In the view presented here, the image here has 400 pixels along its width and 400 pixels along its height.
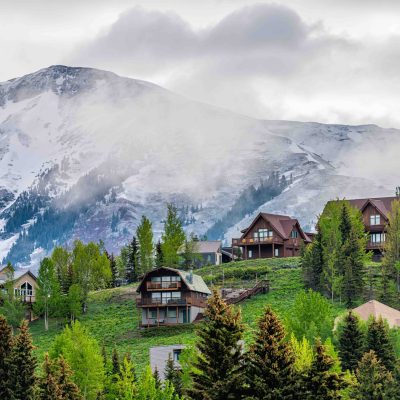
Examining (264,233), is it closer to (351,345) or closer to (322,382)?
(351,345)

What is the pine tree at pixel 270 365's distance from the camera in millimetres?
62219

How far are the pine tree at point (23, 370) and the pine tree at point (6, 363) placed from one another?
36cm

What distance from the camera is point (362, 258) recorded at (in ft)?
423

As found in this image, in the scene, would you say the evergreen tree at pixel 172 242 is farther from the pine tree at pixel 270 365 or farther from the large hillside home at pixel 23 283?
the pine tree at pixel 270 365

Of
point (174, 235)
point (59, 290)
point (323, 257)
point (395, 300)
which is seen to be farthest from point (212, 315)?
point (174, 235)

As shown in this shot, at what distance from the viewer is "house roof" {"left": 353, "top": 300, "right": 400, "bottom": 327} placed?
356 ft

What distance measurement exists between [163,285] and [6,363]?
51.4m

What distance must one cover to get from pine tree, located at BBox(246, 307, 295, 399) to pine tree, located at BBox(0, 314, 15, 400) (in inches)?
968

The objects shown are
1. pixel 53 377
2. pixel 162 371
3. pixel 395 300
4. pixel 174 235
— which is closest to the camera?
pixel 53 377

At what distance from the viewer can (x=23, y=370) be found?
8169 centimetres

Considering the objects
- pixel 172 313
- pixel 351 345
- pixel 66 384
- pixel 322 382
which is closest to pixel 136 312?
pixel 172 313

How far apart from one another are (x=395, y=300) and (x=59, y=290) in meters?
42.6

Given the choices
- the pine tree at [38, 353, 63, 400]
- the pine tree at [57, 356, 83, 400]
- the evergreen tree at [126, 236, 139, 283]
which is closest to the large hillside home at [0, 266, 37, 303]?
the evergreen tree at [126, 236, 139, 283]

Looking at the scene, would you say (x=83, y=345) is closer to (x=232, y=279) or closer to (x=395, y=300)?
(x=395, y=300)
